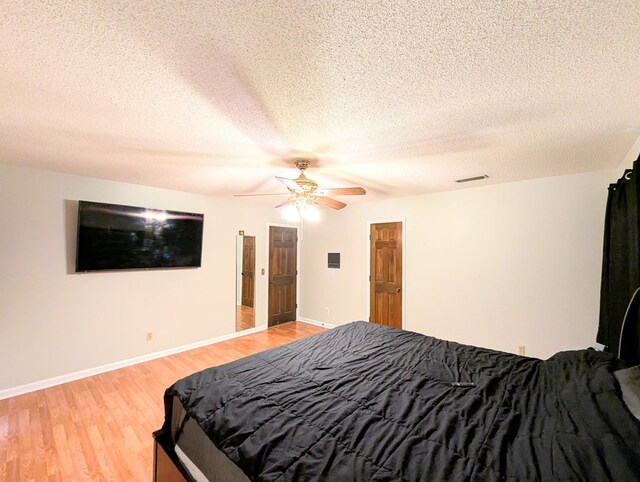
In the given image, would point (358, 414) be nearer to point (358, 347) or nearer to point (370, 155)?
point (358, 347)

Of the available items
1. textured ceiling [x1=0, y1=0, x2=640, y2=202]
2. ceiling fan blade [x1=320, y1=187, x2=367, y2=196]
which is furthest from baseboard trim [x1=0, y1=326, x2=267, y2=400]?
ceiling fan blade [x1=320, y1=187, x2=367, y2=196]

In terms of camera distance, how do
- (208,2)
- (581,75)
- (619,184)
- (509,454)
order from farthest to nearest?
1. (619,184)
2. (581,75)
3. (509,454)
4. (208,2)

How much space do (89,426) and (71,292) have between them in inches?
62.4

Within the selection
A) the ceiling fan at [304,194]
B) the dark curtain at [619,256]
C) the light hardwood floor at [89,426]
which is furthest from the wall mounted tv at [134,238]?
the dark curtain at [619,256]

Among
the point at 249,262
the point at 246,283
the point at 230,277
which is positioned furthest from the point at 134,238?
the point at 246,283

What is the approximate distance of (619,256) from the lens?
2250 mm

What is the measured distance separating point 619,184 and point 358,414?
291 centimetres

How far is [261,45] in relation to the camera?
44.5 inches

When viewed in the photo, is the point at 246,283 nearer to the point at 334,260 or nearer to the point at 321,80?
the point at 334,260

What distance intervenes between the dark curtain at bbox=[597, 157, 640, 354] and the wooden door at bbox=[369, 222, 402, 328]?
7.47 ft

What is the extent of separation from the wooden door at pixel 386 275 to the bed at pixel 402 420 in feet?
7.39

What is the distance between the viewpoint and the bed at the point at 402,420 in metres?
1.03

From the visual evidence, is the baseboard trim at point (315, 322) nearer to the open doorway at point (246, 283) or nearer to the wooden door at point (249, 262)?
the open doorway at point (246, 283)

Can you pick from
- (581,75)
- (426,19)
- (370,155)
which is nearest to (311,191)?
(370,155)
